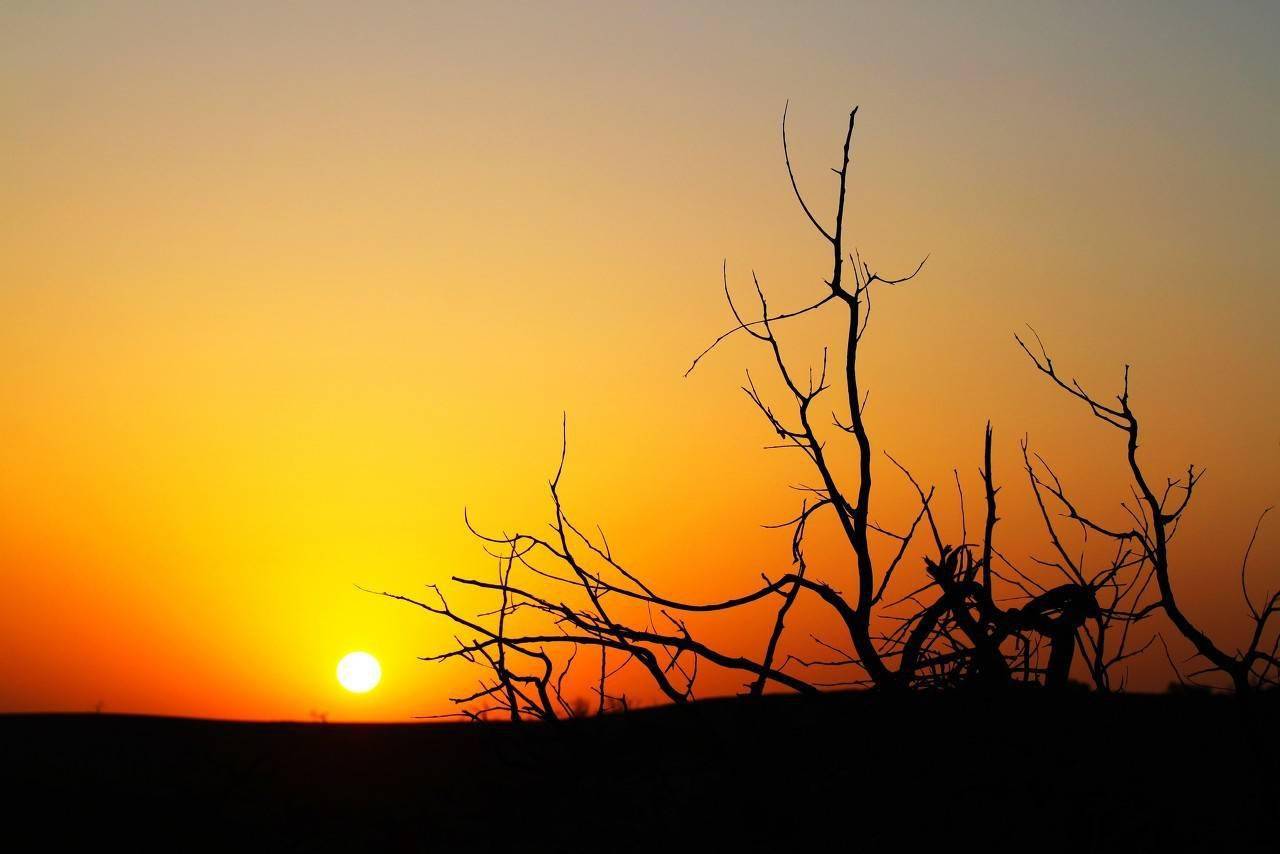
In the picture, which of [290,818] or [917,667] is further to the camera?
[290,818]

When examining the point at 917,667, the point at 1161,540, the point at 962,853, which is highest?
the point at 1161,540

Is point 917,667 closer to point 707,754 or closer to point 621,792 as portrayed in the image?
point 707,754

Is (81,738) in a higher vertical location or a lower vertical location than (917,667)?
higher

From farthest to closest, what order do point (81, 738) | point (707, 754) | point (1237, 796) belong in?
point (81, 738), point (707, 754), point (1237, 796)

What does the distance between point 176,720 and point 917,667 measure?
1043 cm

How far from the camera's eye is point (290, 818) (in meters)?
9.92

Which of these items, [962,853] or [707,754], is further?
[707,754]

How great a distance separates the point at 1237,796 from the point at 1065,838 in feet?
2.60

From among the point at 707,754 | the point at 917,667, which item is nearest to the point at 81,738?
the point at 707,754

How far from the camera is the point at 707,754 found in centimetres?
496

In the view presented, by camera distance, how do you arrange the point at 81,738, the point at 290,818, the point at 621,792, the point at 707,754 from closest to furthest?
the point at 707,754
the point at 621,792
the point at 290,818
the point at 81,738

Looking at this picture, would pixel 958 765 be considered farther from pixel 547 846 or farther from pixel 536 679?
pixel 547 846

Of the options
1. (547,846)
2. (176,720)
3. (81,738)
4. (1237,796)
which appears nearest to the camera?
(1237,796)

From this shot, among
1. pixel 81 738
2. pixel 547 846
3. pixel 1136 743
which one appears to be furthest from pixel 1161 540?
pixel 81 738
